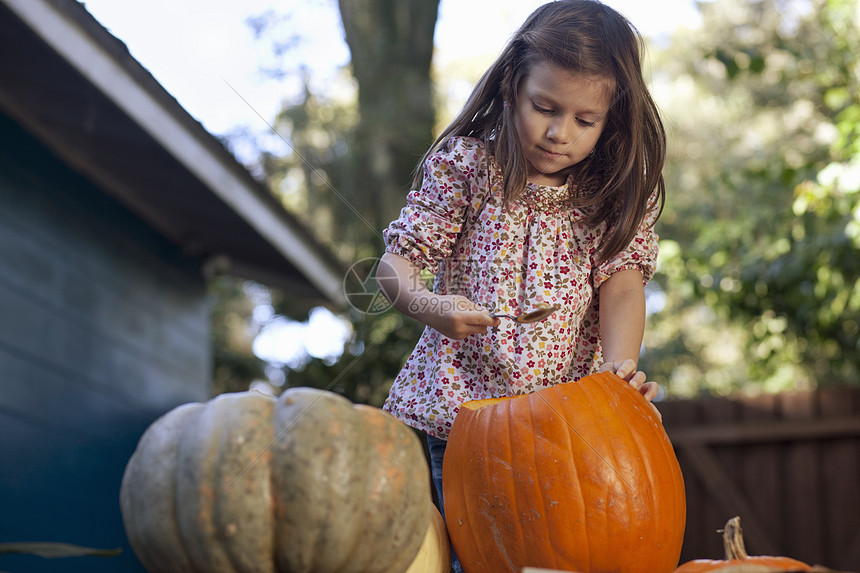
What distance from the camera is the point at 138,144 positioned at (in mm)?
4391

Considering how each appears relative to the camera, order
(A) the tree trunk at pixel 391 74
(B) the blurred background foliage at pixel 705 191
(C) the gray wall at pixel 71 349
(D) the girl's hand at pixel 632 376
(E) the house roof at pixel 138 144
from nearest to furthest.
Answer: (D) the girl's hand at pixel 632 376
(E) the house roof at pixel 138 144
(C) the gray wall at pixel 71 349
(B) the blurred background foliage at pixel 705 191
(A) the tree trunk at pixel 391 74

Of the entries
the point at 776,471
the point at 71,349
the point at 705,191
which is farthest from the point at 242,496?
the point at 705,191

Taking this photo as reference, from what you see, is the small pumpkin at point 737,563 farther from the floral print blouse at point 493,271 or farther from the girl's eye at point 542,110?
the girl's eye at point 542,110

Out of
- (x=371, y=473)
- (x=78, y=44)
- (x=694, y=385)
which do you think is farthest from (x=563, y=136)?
(x=694, y=385)

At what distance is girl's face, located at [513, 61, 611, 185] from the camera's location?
1.86 metres

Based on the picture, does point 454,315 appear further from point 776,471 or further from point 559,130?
point 776,471

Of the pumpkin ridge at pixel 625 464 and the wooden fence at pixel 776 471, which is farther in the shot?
the wooden fence at pixel 776 471

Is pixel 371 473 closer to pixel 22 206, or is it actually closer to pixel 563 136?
pixel 563 136

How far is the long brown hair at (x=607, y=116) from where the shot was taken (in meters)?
1.94

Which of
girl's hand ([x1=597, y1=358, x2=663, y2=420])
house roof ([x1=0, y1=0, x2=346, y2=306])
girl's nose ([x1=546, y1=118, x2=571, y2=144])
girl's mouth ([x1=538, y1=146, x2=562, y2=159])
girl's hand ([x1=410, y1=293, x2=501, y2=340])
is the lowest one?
girl's hand ([x1=597, y1=358, x2=663, y2=420])

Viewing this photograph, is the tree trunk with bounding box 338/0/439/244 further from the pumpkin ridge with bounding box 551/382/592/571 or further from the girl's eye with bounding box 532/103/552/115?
the pumpkin ridge with bounding box 551/382/592/571

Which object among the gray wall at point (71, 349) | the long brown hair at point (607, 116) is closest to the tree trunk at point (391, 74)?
the gray wall at point (71, 349)

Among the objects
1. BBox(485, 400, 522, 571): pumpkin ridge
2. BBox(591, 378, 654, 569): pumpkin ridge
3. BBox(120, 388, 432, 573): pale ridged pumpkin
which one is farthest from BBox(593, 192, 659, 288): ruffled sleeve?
BBox(120, 388, 432, 573): pale ridged pumpkin

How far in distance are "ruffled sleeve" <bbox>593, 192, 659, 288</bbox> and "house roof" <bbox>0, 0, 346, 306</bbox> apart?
250 cm
